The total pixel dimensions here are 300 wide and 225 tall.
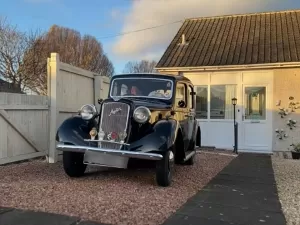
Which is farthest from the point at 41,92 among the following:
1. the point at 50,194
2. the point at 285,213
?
the point at 285,213

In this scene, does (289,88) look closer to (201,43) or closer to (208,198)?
(201,43)

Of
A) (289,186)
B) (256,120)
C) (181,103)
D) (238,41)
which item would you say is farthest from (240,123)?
(289,186)

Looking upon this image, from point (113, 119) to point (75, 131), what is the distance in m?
0.77

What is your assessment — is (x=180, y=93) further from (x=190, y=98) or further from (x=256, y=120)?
(x=256, y=120)

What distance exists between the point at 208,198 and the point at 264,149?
7.22 meters

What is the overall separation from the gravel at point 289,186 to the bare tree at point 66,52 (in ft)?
56.1

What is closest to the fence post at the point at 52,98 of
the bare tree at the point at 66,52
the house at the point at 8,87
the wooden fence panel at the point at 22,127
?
the wooden fence panel at the point at 22,127

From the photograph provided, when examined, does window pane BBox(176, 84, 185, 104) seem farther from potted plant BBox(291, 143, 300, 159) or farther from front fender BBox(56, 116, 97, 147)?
potted plant BBox(291, 143, 300, 159)

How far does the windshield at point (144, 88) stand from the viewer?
24.0 ft

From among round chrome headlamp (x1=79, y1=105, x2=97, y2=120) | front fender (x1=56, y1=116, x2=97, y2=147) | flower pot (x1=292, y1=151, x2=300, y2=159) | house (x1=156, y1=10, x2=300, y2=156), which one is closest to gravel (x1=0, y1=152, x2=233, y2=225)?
front fender (x1=56, y1=116, x2=97, y2=147)

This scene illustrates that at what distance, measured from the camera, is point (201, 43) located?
1379 cm

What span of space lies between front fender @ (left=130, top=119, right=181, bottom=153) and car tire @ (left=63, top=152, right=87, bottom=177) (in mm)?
1300

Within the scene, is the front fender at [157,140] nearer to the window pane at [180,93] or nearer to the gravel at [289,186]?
the window pane at [180,93]

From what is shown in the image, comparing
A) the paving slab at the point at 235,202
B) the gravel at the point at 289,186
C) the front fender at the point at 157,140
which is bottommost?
the gravel at the point at 289,186
